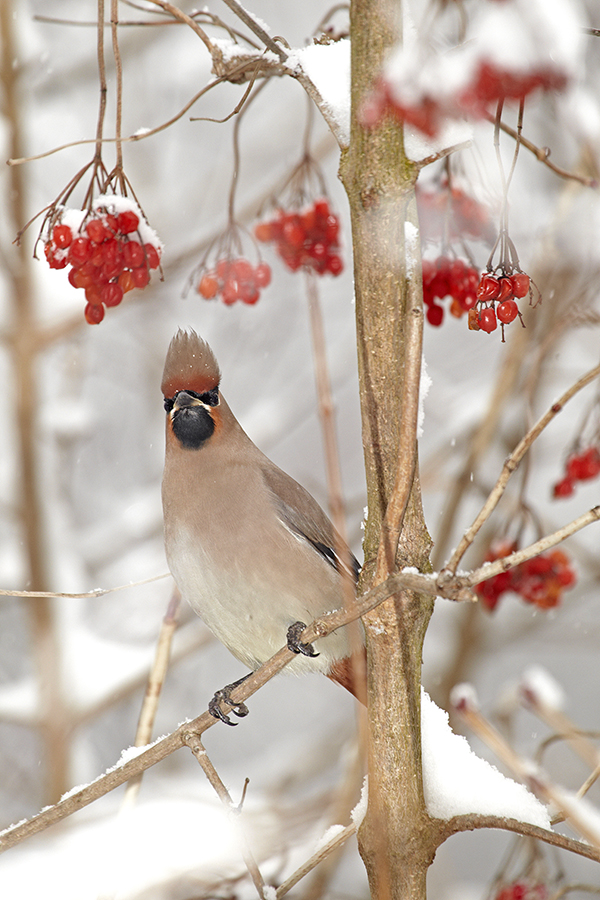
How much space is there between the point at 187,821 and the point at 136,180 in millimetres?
Answer: 3207

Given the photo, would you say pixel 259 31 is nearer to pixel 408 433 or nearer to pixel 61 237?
pixel 61 237

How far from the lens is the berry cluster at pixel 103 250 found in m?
1.87

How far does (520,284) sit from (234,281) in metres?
1.01

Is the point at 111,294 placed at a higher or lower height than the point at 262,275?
lower

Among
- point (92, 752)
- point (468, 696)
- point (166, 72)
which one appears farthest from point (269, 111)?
point (468, 696)

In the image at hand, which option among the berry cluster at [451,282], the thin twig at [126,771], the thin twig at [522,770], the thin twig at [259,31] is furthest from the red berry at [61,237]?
the thin twig at [522,770]

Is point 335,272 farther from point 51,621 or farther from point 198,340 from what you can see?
point 51,621

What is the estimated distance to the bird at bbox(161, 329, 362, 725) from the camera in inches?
95.9

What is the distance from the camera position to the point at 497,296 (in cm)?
158

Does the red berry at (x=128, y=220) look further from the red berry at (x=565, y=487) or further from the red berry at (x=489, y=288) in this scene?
the red berry at (x=565, y=487)

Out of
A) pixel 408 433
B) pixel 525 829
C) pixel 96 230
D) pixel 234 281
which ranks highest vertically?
pixel 234 281

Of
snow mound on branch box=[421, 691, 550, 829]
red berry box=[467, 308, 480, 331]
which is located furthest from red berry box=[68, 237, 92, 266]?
snow mound on branch box=[421, 691, 550, 829]

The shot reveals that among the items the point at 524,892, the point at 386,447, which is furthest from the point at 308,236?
the point at 524,892

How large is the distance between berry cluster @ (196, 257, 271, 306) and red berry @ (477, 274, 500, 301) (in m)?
0.95
